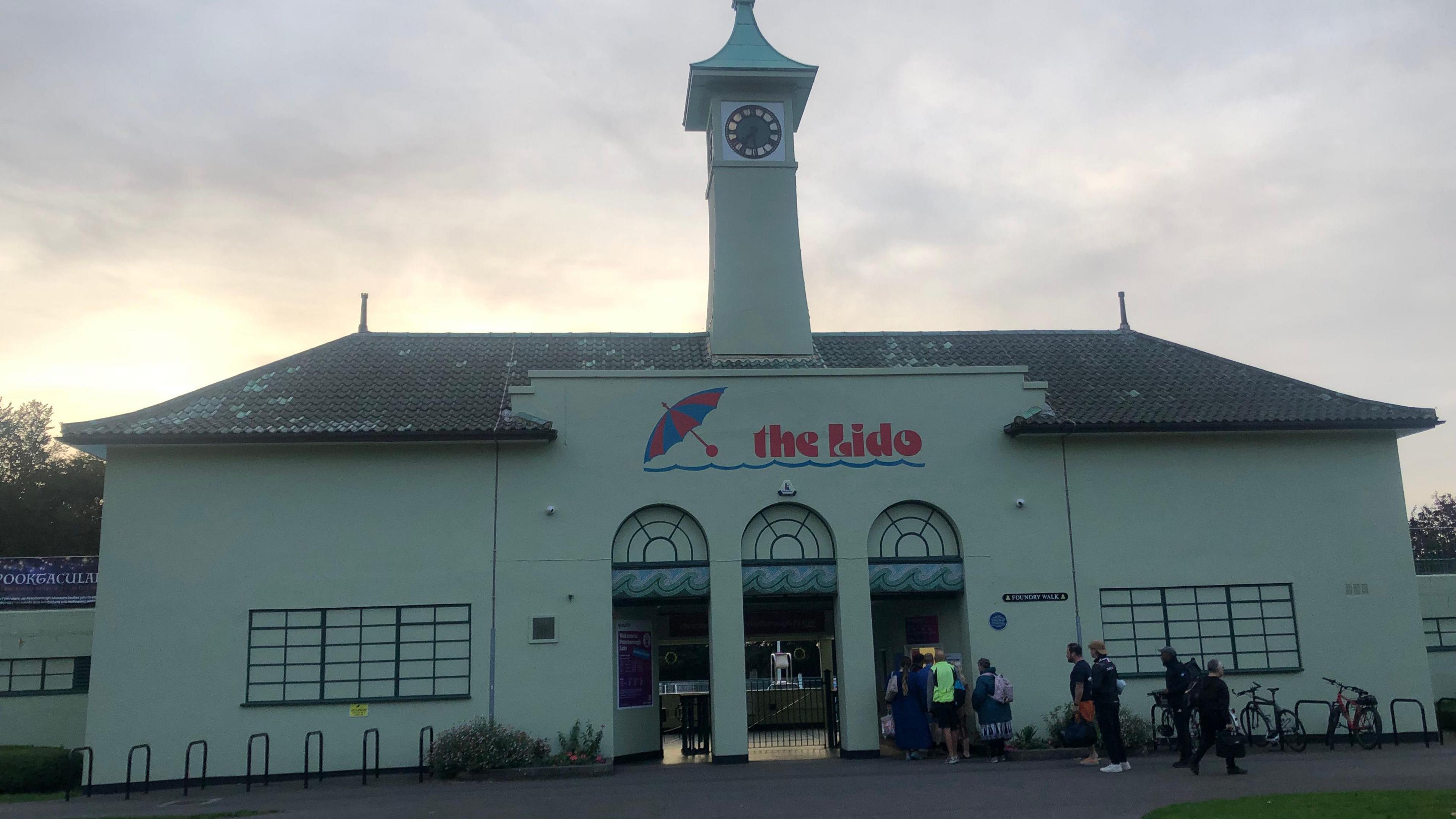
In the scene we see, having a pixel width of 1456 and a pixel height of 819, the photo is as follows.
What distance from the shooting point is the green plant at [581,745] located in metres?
17.1

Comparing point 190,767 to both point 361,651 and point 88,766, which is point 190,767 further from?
point 361,651

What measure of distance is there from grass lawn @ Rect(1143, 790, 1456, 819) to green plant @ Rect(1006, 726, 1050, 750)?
Answer: 18.8 ft

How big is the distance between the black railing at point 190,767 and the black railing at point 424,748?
2.98 m

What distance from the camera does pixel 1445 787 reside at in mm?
11953

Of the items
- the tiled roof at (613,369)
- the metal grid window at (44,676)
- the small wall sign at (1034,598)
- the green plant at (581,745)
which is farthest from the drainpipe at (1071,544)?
the metal grid window at (44,676)

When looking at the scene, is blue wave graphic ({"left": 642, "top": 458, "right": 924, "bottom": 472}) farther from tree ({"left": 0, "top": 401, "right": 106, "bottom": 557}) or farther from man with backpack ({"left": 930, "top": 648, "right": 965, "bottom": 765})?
tree ({"left": 0, "top": 401, "right": 106, "bottom": 557})

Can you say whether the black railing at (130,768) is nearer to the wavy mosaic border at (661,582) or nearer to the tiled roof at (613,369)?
the tiled roof at (613,369)

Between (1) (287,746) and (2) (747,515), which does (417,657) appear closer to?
(1) (287,746)

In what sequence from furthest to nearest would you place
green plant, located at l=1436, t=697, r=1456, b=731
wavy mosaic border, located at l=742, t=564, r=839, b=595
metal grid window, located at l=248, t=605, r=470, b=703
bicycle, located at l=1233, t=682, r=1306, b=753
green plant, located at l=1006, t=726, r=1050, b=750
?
green plant, located at l=1436, t=697, r=1456, b=731, wavy mosaic border, located at l=742, t=564, r=839, b=595, bicycle, located at l=1233, t=682, r=1306, b=753, metal grid window, located at l=248, t=605, r=470, b=703, green plant, located at l=1006, t=726, r=1050, b=750

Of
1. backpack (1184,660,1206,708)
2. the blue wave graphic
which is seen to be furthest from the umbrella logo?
backpack (1184,660,1206,708)

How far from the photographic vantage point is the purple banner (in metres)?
25.8

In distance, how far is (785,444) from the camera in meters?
18.8

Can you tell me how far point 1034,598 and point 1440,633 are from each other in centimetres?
971

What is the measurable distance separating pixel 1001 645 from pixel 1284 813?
797cm
